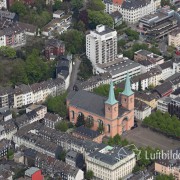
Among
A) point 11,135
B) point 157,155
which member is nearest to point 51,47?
point 11,135

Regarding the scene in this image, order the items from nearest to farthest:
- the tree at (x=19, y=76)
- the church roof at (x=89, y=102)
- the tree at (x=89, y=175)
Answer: the tree at (x=89, y=175) < the church roof at (x=89, y=102) < the tree at (x=19, y=76)

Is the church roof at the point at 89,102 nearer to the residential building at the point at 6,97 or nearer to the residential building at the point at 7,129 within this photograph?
the residential building at the point at 6,97

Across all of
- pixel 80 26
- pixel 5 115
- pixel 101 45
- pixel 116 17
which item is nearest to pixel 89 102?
pixel 5 115

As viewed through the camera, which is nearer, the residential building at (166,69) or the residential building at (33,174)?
the residential building at (33,174)

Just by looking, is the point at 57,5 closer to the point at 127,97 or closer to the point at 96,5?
the point at 96,5

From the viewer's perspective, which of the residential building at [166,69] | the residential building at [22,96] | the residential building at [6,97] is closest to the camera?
the residential building at [6,97]

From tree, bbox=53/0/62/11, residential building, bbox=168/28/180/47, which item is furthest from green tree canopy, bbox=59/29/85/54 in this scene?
residential building, bbox=168/28/180/47

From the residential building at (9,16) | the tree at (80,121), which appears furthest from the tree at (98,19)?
the tree at (80,121)
